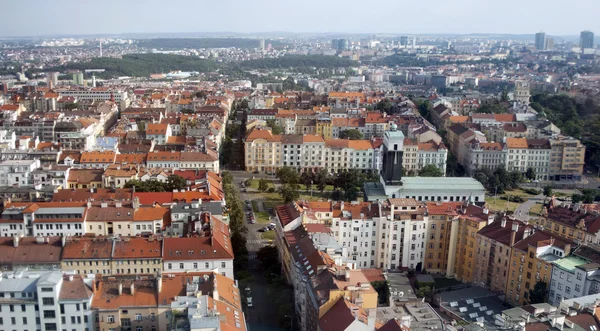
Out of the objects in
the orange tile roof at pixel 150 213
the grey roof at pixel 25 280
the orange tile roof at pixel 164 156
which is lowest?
the orange tile roof at pixel 150 213

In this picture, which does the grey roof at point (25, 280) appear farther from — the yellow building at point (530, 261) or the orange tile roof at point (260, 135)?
the orange tile roof at point (260, 135)

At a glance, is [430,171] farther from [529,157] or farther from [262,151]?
[262,151]

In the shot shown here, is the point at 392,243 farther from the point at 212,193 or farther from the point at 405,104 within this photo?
the point at 405,104

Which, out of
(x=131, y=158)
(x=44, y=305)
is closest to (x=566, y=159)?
(x=131, y=158)

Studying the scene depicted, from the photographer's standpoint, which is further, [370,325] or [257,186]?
[257,186]

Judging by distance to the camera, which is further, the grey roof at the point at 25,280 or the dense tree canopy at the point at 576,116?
the dense tree canopy at the point at 576,116

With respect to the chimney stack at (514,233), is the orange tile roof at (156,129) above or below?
above

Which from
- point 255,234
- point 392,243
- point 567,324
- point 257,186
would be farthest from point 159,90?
point 567,324

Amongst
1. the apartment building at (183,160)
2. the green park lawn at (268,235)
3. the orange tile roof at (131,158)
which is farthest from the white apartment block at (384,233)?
the orange tile roof at (131,158)
